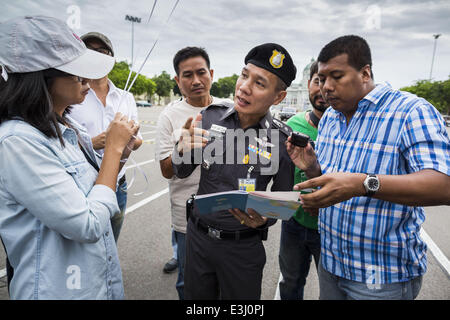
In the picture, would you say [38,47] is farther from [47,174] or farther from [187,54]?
[187,54]

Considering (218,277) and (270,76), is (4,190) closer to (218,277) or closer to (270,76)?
(218,277)

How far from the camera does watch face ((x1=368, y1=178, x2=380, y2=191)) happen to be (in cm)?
130

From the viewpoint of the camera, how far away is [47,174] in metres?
1.08

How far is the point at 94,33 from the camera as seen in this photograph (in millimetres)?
2514

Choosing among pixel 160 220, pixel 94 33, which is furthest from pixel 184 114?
pixel 160 220

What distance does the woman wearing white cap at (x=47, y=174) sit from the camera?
3.48 feet

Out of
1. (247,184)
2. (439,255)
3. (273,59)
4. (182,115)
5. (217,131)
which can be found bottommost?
(439,255)

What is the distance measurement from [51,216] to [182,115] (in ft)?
5.23

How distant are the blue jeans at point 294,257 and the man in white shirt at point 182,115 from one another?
3.21 ft

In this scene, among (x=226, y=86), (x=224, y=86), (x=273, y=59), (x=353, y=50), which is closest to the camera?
(x=353, y=50)

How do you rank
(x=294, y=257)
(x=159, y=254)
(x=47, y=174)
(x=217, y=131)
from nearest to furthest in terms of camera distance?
(x=47, y=174)
(x=217, y=131)
(x=294, y=257)
(x=159, y=254)

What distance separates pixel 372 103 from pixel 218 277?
1513mm

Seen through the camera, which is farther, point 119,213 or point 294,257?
point 119,213

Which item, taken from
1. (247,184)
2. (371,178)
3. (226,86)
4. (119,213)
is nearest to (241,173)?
(247,184)
